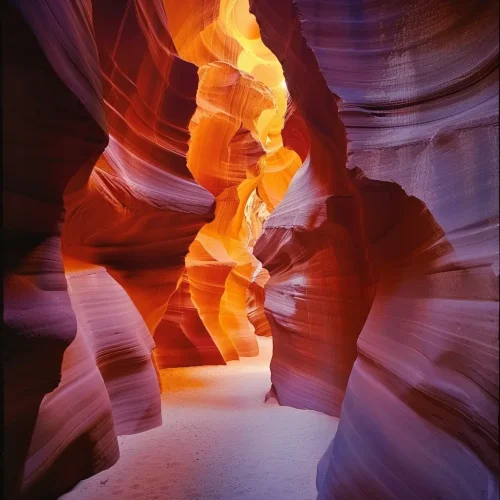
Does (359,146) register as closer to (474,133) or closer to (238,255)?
(474,133)

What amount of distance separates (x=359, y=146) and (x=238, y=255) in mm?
10118

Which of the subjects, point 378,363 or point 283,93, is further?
point 283,93

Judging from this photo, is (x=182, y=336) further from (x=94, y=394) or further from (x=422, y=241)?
(x=422, y=241)

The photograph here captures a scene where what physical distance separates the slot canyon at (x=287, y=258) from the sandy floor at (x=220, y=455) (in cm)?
3

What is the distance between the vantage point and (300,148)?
720 cm

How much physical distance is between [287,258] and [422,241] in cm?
388

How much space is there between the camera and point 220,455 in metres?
3.84

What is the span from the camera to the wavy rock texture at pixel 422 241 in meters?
1.83

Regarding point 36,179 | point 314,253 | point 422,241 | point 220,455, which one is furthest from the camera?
point 314,253

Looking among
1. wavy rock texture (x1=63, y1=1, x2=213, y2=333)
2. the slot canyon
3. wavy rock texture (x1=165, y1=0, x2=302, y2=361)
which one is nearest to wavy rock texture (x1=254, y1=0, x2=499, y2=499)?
the slot canyon

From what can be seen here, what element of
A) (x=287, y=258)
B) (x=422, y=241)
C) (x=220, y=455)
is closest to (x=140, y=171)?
(x=287, y=258)

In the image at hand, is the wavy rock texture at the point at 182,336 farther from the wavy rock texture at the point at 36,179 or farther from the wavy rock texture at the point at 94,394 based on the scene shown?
the wavy rock texture at the point at 36,179

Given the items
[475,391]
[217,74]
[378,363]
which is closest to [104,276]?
[378,363]

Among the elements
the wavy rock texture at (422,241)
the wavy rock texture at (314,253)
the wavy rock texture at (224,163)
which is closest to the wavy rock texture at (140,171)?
the wavy rock texture at (314,253)
